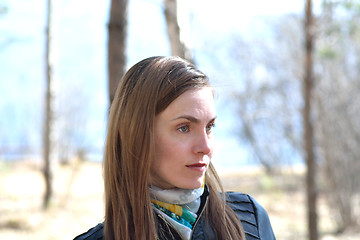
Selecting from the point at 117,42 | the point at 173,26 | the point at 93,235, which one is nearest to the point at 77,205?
the point at 173,26

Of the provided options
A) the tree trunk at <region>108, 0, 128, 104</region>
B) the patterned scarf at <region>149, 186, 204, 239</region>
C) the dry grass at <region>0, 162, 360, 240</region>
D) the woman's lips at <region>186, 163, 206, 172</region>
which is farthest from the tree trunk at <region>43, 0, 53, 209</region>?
the woman's lips at <region>186, 163, 206, 172</region>

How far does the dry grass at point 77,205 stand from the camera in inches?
273

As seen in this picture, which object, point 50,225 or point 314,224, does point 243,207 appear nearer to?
point 314,224

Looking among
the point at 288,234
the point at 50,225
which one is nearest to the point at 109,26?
the point at 50,225

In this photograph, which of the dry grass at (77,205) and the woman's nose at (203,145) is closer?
the woman's nose at (203,145)

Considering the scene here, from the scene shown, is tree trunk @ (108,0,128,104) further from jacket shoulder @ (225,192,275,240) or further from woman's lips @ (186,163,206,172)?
woman's lips @ (186,163,206,172)

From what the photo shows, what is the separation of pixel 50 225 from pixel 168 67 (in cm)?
628

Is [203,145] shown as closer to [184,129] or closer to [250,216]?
[184,129]

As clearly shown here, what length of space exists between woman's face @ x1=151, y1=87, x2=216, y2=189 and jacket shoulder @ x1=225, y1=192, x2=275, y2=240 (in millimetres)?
277

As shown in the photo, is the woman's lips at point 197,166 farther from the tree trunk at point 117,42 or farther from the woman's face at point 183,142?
the tree trunk at point 117,42

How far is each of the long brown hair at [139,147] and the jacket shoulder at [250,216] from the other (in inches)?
2.6

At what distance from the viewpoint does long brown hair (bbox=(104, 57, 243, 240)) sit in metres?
1.37

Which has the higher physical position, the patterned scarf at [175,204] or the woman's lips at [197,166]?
the woman's lips at [197,166]

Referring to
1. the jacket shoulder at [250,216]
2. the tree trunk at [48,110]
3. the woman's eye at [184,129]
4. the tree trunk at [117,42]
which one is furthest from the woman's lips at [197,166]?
the tree trunk at [48,110]
